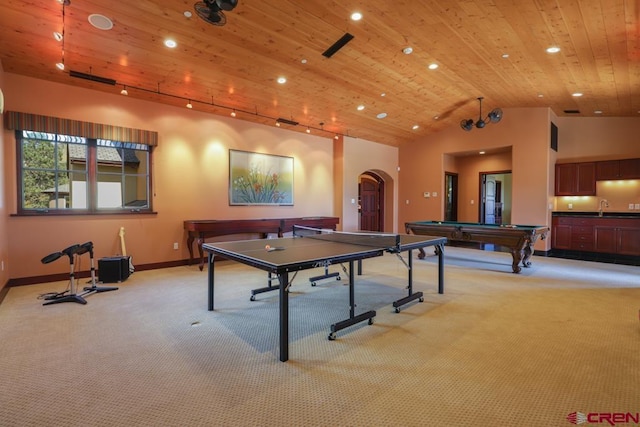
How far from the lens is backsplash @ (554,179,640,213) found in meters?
6.90

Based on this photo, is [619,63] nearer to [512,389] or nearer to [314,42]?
[314,42]

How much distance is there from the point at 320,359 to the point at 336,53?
4.26 m

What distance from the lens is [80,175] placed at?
5.15 m

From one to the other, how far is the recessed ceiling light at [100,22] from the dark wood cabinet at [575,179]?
922cm

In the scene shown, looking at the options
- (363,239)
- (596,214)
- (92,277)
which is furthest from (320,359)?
(596,214)

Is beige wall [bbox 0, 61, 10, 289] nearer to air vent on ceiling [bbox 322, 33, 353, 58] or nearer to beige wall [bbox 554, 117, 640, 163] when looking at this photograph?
air vent on ceiling [bbox 322, 33, 353, 58]

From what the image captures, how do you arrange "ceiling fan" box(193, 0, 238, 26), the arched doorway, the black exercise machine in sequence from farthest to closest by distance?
the arched doorway, the black exercise machine, "ceiling fan" box(193, 0, 238, 26)

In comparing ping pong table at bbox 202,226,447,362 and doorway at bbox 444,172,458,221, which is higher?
doorway at bbox 444,172,458,221

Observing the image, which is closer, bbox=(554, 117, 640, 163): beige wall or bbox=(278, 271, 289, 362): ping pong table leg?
bbox=(278, 271, 289, 362): ping pong table leg

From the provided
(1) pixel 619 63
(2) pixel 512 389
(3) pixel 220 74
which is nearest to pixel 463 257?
(1) pixel 619 63

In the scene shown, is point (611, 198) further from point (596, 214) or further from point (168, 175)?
point (168, 175)

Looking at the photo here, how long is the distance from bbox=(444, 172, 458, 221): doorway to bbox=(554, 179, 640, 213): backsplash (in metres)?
2.74

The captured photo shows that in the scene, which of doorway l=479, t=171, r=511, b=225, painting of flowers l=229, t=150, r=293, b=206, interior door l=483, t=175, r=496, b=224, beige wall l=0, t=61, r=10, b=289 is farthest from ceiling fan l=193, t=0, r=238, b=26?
interior door l=483, t=175, r=496, b=224

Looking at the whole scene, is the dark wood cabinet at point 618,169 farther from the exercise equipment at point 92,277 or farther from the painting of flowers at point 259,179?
the exercise equipment at point 92,277
